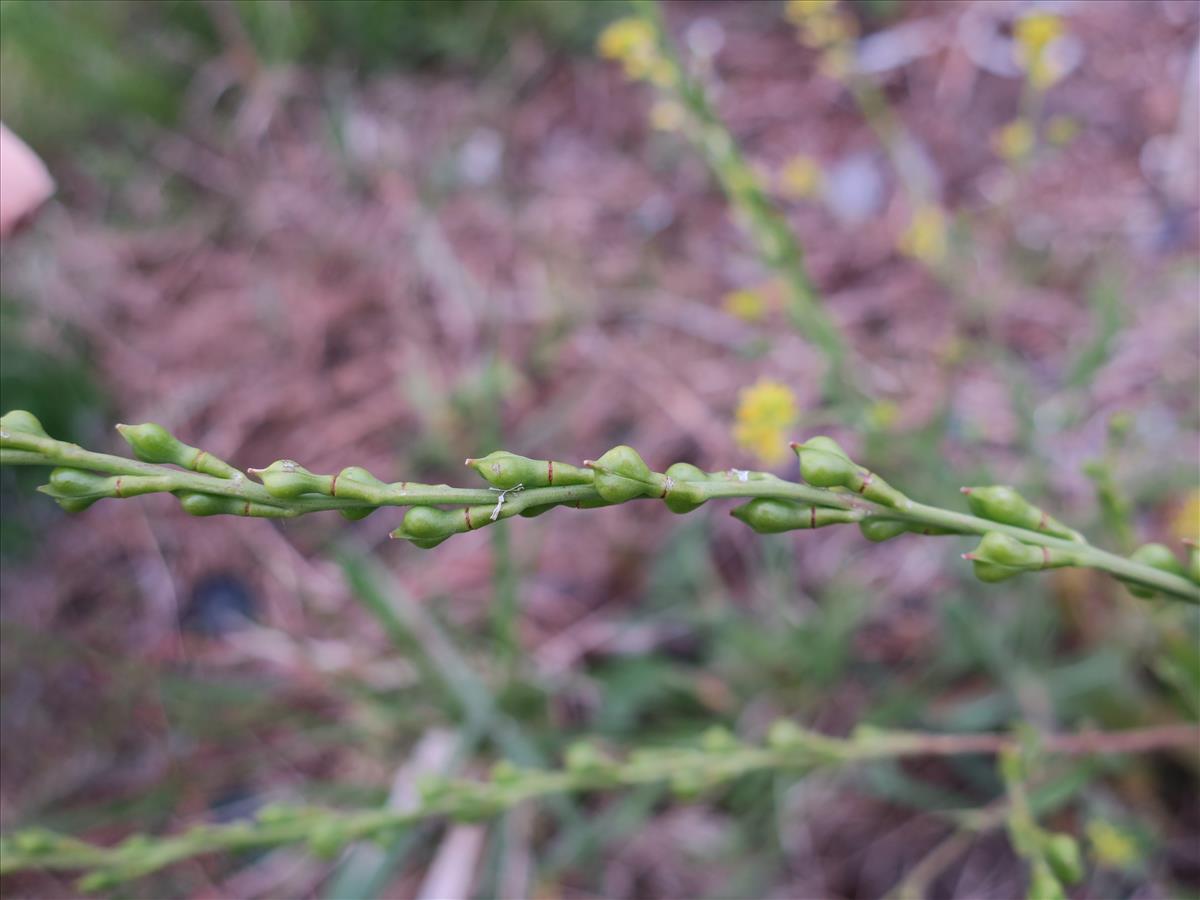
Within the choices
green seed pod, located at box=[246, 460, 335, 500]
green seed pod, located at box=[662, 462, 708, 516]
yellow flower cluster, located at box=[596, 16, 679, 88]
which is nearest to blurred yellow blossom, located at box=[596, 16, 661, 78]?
yellow flower cluster, located at box=[596, 16, 679, 88]

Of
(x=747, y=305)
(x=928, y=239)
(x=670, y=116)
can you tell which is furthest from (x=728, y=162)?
(x=928, y=239)

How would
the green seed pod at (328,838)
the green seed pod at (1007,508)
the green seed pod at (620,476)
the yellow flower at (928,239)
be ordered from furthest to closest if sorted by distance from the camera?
the yellow flower at (928,239)
the green seed pod at (328,838)
the green seed pod at (1007,508)
the green seed pod at (620,476)

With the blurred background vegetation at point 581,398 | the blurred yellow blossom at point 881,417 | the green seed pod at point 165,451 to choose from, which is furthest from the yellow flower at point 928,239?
the green seed pod at point 165,451

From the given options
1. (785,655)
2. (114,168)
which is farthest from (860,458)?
(114,168)

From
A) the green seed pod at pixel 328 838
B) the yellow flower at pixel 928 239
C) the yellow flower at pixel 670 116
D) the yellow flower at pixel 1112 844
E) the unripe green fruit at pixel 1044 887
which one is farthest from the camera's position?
the yellow flower at pixel 928 239

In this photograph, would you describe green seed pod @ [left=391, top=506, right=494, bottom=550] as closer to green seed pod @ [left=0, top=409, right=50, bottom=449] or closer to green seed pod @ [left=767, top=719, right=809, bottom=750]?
green seed pod @ [left=0, top=409, right=50, bottom=449]

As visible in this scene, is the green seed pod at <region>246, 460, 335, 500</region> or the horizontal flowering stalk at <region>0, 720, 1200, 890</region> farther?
the horizontal flowering stalk at <region>0, 720, 1200, 890</region>

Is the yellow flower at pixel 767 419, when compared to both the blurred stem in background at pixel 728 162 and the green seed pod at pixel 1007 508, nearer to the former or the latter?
the blurred stem in background at pixel 728 162

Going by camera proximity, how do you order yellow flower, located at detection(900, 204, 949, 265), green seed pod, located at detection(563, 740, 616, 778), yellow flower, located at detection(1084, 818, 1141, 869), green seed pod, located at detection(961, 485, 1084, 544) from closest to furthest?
green seed pod, located at detection(961, 485, 1084, 544)
green seed pod, located at detection(563, 740, 616, 778)
yellow flower, located at detection(1084, 818, 1141, 869)
yellow flower, located at detection(900, 204, 949, 265)
